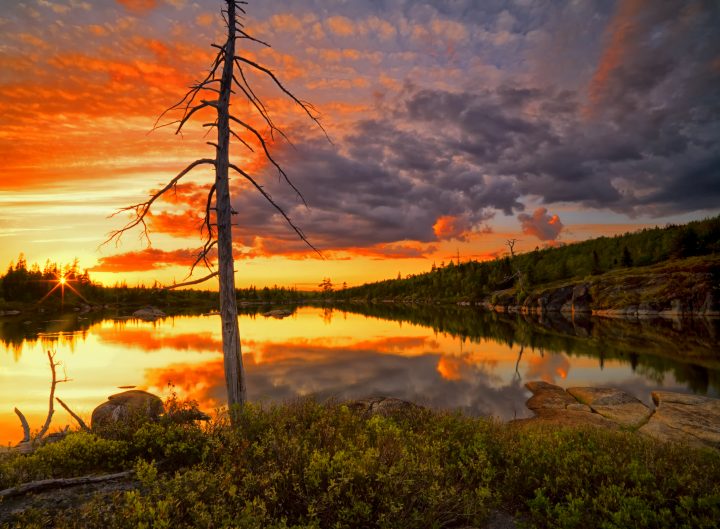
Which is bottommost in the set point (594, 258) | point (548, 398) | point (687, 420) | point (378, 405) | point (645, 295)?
point (548, 398)

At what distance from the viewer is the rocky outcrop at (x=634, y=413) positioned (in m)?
17.1

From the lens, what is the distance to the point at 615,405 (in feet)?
74.4

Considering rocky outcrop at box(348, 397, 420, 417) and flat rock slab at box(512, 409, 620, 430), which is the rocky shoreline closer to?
flat rock slab at box(512, 409, 620, 430)

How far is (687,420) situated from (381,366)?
77.8 feet

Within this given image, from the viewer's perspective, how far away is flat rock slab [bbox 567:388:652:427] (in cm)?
2033

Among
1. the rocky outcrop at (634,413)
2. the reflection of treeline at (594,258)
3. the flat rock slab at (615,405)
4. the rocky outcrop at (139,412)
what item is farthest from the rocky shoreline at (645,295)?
the rocky outcrop at (139,412)

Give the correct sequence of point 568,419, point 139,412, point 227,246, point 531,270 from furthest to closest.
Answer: point 531,270 → point 568,419 → point 227,246 → point 139,412

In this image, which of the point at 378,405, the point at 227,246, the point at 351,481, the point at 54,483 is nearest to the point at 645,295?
the point at 378,405

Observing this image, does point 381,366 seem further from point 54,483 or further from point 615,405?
point 54,483

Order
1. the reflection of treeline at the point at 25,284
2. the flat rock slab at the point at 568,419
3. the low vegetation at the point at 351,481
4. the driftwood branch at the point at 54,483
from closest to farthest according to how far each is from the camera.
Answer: the low vegetation at the point at 351,481 < the driftwood branch at the point at 54,483 < the flat rock slab at the point at 568,419 < the reflection of treeline at the point at 25,284

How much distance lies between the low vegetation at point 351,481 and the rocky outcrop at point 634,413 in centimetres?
746

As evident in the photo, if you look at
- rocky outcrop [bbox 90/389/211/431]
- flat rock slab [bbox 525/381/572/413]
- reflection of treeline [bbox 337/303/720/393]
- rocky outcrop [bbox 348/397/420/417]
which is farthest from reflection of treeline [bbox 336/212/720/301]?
rocky outcrop [bbox 90/389/211/431]

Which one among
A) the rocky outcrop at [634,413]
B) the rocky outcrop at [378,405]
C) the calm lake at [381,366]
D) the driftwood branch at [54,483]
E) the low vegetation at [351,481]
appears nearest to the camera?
the low vegetation at [351,481]

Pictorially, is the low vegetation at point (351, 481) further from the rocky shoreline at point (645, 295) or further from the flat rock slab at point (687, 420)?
the rocky shoreline at point (645, 295)
